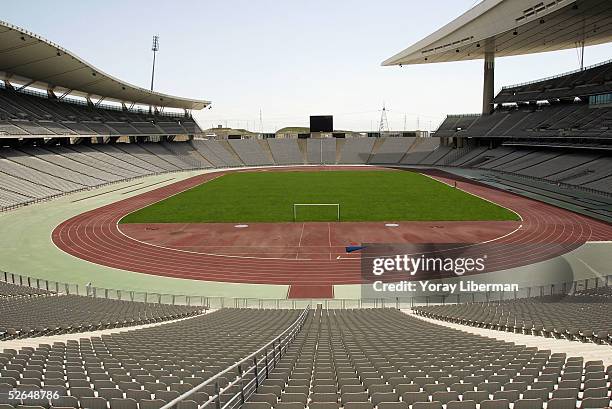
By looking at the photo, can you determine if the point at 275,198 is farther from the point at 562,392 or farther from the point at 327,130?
the point at 327,130

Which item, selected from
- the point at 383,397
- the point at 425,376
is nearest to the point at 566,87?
the point at 425,376

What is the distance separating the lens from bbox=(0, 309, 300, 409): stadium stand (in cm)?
605

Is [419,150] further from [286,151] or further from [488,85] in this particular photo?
[286,151]

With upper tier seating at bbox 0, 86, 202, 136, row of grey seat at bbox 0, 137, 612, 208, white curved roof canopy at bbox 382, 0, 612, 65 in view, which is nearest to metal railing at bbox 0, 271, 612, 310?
row of grey seat at bbox 0, 137, 612, 208

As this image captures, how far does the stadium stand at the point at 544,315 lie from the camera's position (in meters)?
12.5

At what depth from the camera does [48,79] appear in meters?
62.7

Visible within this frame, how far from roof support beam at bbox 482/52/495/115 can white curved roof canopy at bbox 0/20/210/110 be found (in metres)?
64.0

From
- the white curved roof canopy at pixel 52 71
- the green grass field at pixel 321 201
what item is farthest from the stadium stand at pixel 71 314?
the white curved roof canopy at pixel 52 71

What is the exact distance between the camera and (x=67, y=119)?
66.9m

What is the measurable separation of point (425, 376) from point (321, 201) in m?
42.0

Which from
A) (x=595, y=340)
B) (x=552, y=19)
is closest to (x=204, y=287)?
(x=595, y=340)

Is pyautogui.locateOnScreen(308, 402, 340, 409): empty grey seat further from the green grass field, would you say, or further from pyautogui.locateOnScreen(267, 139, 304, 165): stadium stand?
pyautogui.locateOnScreen(267, 139, 304, 165): stadium stand

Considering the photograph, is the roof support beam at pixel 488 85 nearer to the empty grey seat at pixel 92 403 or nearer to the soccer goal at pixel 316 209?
the soccer goal at pixel 316 209

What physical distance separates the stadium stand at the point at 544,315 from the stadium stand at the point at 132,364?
7724 millimetres
